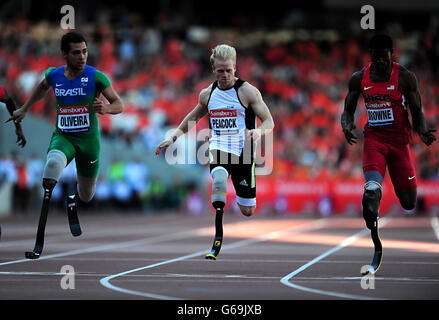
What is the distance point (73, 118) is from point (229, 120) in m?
2.01

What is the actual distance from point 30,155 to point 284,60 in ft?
54.7

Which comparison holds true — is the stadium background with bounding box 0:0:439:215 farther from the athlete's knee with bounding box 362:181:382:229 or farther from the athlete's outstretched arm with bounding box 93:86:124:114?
the athlete's knee with bounding box 362:181:382:229

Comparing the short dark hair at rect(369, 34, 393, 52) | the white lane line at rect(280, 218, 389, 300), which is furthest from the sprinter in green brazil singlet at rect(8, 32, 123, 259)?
the short dark hair at rect(369, 34, 393, 52)

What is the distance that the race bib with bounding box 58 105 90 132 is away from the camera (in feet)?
36.9

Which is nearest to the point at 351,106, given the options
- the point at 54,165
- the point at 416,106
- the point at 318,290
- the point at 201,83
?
the point at 416,106

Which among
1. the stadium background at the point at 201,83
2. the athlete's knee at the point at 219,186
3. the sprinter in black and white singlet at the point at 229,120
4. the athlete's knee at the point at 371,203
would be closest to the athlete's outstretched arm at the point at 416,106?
the athlete's knee at the point at 371,203

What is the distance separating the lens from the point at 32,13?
44938mm

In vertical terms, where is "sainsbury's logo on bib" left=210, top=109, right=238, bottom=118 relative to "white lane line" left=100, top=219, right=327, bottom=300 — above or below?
above

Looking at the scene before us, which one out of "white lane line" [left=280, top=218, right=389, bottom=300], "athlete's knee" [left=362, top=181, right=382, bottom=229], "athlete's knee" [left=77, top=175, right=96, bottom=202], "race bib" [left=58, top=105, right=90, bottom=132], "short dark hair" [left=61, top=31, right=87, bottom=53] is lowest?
"white lane line" [left=280, top=218, right=389, bottom=300]

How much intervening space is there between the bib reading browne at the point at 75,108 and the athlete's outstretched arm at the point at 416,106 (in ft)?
12.5

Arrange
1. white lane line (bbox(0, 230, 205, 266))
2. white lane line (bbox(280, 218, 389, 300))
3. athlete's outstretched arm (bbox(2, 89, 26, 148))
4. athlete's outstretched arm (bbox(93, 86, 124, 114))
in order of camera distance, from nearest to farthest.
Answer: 1. white lane line (bbox(280, 218, 389, 300))
2. athlete's outstretched arm (bbox(93, 86, 124, 114))
3. athlete's outstretched arm (bbox(2, 89, 26, 148))
4. white lane line (bbox(0, 230, 205, 266))

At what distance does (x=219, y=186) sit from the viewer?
11.1 m

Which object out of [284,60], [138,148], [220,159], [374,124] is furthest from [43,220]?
[284,60]
